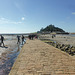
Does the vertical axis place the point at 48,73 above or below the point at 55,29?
below

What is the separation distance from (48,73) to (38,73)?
53 cm

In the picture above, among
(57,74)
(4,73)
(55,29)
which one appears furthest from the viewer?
(55,29)

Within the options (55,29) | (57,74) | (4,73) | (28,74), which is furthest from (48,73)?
(55,29)

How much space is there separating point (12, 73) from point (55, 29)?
660ft

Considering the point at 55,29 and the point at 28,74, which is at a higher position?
the point at 55,29

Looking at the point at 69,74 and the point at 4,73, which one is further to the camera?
the point at 4,73

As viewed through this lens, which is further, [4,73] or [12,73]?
[4,73]

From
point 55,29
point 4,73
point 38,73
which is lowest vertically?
point 4,73

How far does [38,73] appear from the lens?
161 inches

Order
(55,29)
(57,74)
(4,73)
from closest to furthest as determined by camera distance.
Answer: (57,74) < (4,73) < (55,29)

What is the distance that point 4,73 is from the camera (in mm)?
4684

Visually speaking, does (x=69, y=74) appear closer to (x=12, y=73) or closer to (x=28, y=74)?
(x=28, y=74)

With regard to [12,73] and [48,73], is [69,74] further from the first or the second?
[12,73]

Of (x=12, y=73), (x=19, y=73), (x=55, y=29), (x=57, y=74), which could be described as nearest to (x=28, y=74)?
(x=19, y=73)
